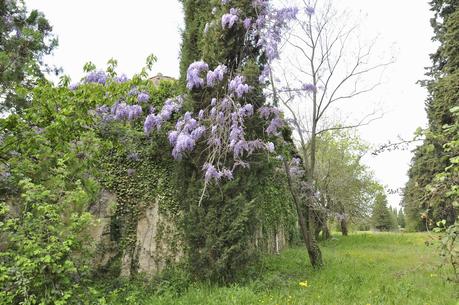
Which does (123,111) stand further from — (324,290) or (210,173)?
(324,290)

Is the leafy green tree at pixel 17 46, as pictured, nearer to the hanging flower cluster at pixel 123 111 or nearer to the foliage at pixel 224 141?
the hanging flower cluster at pixel 123 111

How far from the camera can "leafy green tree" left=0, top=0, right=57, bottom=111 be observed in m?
9.98

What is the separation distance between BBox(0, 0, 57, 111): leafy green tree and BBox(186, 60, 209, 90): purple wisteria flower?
5179mm

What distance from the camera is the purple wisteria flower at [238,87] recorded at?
6.39 meters

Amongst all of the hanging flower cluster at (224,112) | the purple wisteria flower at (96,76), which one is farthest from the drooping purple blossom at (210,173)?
the purple wisteria flower at (96,76)

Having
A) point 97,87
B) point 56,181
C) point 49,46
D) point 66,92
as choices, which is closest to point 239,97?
point 97,87

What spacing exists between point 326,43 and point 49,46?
923cm

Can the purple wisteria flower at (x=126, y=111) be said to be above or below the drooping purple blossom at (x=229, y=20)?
below

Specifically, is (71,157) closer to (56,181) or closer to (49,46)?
(56,181)

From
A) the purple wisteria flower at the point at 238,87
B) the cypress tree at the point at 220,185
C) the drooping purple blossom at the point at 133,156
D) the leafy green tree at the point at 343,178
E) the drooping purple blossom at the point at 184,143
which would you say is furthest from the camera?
the leafy green tree at the point at 343,178

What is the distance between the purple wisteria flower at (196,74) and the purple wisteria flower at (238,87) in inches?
22.0

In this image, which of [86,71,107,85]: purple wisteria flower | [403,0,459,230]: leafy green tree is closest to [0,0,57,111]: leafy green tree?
[86,71,107,85]: purple wisteria flower

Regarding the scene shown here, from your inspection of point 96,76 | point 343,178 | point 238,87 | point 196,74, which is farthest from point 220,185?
point 343,178

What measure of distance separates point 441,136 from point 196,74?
4439mm
